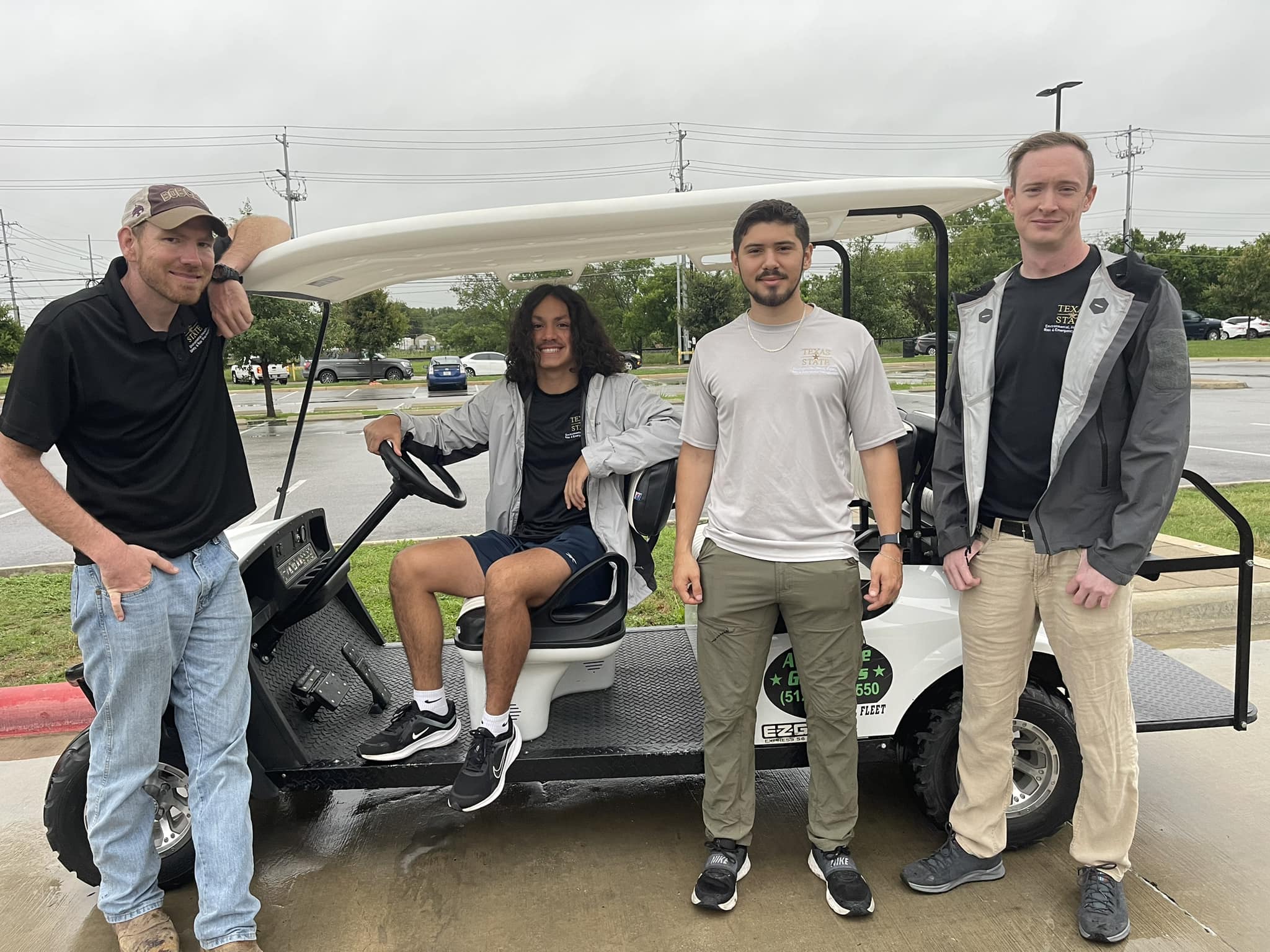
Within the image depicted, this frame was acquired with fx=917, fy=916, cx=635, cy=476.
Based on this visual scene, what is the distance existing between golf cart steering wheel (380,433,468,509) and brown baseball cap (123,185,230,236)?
0.84m

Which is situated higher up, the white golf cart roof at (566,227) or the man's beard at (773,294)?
the white golf cart roof at (566,227)

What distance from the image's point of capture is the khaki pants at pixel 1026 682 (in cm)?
223

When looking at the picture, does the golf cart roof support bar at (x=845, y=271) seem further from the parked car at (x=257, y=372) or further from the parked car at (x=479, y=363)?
the parked car at (x=479, y=363)

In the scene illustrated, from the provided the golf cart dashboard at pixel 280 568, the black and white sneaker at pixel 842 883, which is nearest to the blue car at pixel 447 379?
the golf cart dashboard at pixel 280 568

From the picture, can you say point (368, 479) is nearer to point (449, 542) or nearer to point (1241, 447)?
point (449, 542)

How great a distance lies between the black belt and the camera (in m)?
2.28

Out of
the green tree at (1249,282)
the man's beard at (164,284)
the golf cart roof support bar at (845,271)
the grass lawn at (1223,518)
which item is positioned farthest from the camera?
the green tree at (1249,282)

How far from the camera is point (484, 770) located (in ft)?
8.05

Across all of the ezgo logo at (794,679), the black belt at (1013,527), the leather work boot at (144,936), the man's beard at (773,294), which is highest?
the man's beard at (773,294)

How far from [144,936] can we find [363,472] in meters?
7.94

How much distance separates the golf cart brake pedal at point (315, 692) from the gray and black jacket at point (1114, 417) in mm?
1965

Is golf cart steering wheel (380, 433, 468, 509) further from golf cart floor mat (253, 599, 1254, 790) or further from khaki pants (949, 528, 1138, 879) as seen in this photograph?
khaki pants (949, 528, 1138, 879)

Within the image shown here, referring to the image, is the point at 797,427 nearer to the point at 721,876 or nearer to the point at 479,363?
the point at 721,876

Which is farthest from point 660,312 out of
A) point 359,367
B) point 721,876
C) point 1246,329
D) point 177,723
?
point 1246,329
